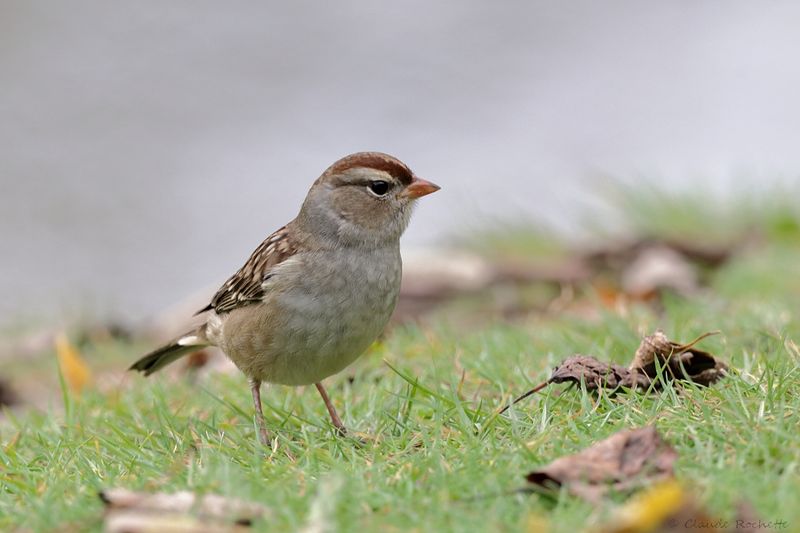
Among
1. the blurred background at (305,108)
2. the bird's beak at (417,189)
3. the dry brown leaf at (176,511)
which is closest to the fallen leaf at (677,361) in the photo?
the bird's beak at (417,189)

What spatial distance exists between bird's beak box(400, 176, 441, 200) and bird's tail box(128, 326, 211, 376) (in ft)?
4.20

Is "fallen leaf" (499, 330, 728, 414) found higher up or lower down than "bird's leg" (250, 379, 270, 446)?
higher up

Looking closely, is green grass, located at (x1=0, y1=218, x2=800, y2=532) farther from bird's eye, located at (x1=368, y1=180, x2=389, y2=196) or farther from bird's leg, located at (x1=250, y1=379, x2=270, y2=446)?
bird's eye, located at (x1=368, y1=180, x2=389, y2=196)

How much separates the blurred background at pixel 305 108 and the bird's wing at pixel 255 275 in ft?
23.1

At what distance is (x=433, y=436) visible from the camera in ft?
13.5

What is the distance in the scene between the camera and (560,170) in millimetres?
15039

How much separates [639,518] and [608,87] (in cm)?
1562

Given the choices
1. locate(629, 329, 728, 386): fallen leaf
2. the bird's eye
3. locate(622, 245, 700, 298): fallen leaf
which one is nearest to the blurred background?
locate(622, 245, 700, 298): fallen leaf

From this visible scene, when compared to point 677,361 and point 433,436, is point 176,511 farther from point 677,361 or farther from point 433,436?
point 677,361

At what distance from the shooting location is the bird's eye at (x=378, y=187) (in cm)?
538

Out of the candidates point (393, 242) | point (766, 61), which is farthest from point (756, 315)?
point (766, 61)

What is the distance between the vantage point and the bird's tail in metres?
5.80

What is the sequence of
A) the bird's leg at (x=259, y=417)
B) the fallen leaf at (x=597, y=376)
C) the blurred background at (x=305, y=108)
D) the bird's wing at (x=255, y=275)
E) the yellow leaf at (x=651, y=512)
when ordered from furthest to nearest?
the blurred background at (x=305, y=108), the bird's wing at (x=255, y=275), the bird's leg at (x=259, y=417), the fallen leaf at (x=597, y=376), the yellow leaf at (x=651, y=512)

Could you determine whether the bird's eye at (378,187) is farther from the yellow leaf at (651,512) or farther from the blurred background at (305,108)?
the blurred background at (305,108)
